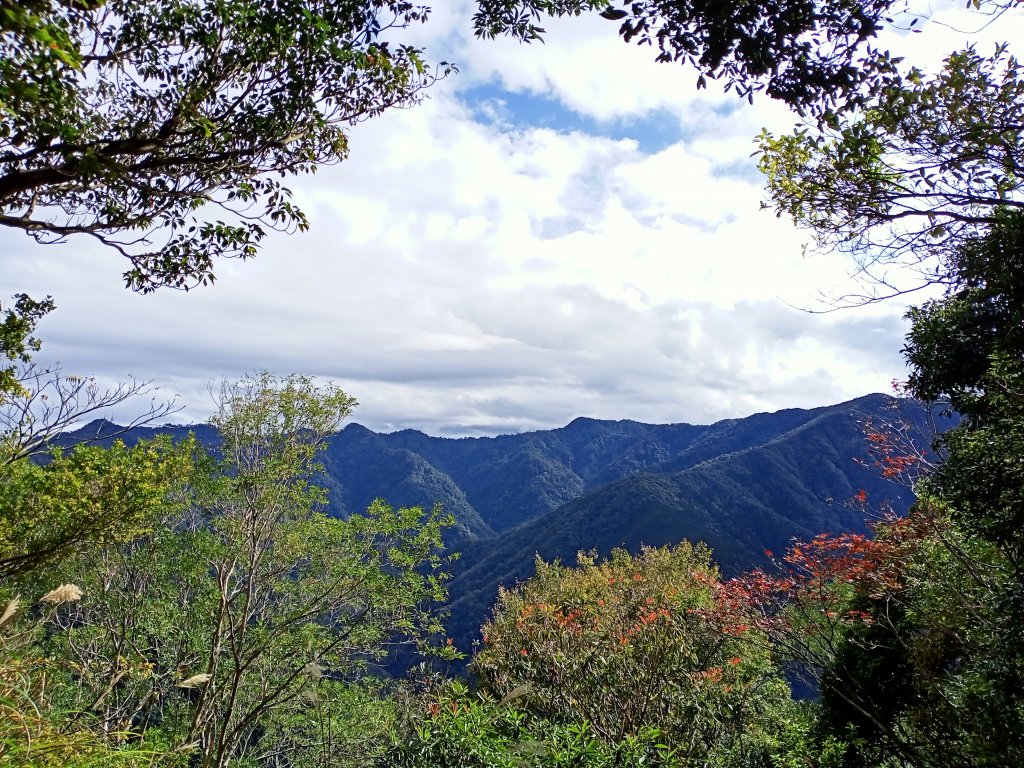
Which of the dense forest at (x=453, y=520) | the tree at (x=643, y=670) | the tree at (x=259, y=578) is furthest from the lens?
the tree at (x=259, y=578)

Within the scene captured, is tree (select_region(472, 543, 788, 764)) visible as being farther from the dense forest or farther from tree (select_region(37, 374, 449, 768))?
tree (select_region(37, 374, 449, 768))

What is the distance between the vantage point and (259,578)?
1298 centimetres

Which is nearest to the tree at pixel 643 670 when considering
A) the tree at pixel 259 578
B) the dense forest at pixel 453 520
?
the dense forest at pixel 453 520

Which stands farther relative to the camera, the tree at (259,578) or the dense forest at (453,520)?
the tree at (259,578)

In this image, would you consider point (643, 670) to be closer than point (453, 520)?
Yes

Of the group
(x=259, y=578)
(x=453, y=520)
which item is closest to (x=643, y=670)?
(x=453, y=520)

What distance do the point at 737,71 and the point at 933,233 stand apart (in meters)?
2.57

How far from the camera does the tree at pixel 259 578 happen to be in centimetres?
1184

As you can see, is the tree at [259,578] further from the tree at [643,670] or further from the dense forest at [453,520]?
the tree at [643,670]

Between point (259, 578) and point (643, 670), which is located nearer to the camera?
point (643, 670)

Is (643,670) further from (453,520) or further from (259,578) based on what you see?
(259,578)

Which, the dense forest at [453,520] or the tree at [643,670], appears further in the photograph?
the tree at [643,670]

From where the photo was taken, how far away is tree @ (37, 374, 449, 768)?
38.9 ft

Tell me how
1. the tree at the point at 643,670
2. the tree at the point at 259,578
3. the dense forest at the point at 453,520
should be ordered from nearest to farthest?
the dense forest at the point at 453,520 < the tree at the point at 643,670 < the tree at the point at 259,578
